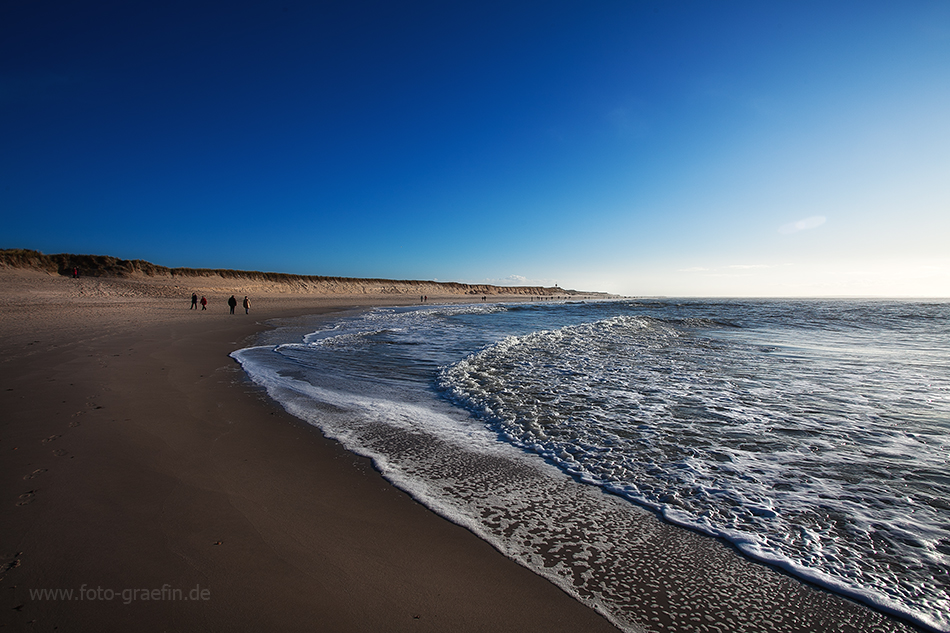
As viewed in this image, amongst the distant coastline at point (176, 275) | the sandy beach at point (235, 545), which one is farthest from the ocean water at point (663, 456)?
the distant coastline at point (176, 275)

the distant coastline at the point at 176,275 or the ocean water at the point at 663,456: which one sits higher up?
the distant coastline at the point at 176,275

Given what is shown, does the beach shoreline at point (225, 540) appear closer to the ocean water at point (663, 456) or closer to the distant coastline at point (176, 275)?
the ocean water at point (663, 456)

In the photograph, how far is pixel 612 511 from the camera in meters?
3.13

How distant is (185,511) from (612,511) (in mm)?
3272

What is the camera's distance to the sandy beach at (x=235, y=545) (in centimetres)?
204

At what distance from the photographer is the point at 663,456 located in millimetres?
4207

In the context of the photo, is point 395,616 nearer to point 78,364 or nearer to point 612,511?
point 612,511

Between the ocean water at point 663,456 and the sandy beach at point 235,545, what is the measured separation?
0.26m

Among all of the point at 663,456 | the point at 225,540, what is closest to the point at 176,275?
the point at 225,540

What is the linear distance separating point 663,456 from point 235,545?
394 cm

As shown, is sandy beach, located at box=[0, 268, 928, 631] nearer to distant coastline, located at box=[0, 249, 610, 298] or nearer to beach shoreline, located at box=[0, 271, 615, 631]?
beach shoreline, located at box=[0, 271, 615, 631]

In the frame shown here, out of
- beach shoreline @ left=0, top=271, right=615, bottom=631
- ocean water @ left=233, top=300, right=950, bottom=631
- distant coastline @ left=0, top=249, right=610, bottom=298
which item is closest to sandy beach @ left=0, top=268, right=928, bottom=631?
beach shoreline @ left=0, top=271, right=615, bottom=631

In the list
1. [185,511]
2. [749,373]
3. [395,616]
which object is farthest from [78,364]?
[749,373]

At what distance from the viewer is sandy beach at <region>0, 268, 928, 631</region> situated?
2.04 metres
